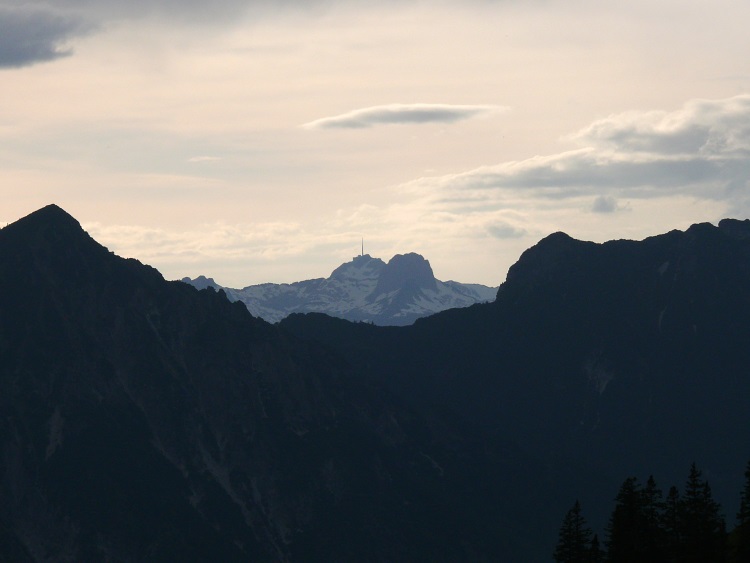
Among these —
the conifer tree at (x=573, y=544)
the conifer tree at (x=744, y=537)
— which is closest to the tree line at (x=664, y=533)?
the conifer tree at (x=573, y=544)

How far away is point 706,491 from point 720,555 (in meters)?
8.48

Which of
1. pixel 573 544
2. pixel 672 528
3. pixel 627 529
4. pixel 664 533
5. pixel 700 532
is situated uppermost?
pixel 627 529

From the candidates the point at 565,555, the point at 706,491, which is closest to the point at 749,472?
the point at 706,491

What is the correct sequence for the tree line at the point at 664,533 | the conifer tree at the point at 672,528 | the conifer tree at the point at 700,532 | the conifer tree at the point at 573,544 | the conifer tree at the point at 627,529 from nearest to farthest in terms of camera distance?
1. the conifer tree at the point at 700,532
2. the tree line at the point at 664,533
3. the conifer tree at the point at 627,529
4. the conifer tree at the point at 672,528
5. the conifer tree at the point at 573,544

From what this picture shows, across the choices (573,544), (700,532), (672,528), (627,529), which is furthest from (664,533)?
(573,544)

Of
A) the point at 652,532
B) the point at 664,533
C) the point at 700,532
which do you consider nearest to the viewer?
the point at 700,532

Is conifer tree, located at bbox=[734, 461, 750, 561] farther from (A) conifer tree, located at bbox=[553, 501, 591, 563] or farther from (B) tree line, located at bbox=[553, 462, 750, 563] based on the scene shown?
(A) conifer tree, located at bbox=[553, 501, 591, 563]

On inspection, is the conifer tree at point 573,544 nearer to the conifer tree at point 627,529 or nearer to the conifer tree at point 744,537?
the conifer tree at point 627,529

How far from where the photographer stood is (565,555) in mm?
174125

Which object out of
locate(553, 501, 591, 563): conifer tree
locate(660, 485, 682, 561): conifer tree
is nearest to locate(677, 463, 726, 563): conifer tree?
locate(660, 485, 682, 561): conifer tree

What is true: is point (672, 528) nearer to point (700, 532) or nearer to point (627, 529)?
point (700, 532)

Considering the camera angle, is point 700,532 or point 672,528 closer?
point 700,532

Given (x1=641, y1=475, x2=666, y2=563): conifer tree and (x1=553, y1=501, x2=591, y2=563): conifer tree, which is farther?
(x1=553, y1=501, x2=591, y2=563): conifer tree

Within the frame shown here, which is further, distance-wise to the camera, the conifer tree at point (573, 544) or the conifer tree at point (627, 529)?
the conifer tree at point (573, 544)
